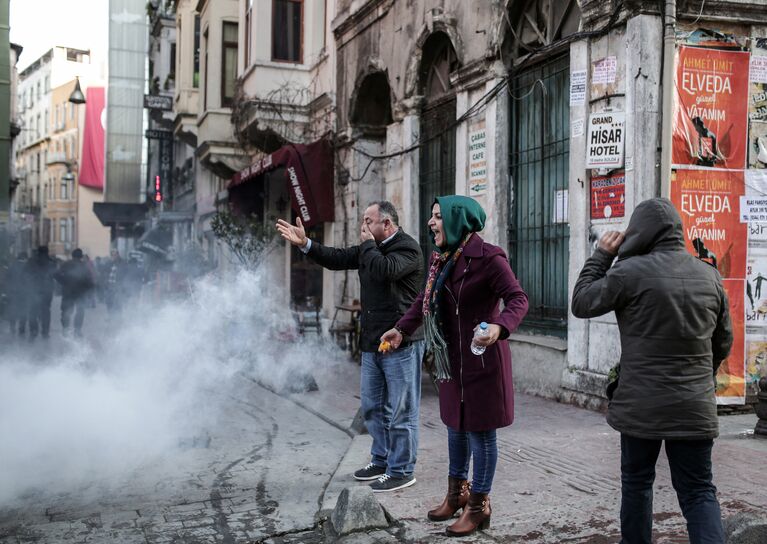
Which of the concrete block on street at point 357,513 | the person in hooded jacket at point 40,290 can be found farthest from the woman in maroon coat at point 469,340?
the person in hooded jacket at point 40,290

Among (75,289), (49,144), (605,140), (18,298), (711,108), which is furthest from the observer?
(49,144)

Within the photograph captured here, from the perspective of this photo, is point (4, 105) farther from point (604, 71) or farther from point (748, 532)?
point (748, 532)

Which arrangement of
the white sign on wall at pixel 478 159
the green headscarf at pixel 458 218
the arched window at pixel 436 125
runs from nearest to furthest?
1. the green headscarf at pixel 458 218
2. the white sign on wall at pixel 478 159
3. the arched window at pixel 436 125

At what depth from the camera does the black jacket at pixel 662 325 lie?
334 cm

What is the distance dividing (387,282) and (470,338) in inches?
49.3

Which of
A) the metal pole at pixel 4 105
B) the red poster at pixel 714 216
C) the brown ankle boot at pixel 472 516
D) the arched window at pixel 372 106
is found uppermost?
the metal pole at pixel 4 105

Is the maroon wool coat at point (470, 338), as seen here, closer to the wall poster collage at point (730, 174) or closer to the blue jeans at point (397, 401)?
the blue jeans at point (397, 401)

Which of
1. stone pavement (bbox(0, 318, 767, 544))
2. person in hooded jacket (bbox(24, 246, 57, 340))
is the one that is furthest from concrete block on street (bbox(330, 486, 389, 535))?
person in hooded jacket (bbox(24, 246, 57, 340))

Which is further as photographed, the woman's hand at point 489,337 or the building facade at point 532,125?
the building facade at point 532,125

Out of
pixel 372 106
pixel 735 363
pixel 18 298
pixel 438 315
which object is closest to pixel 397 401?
pixel 438 315

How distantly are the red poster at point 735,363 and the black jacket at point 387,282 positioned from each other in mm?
3767

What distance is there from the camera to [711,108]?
753cm

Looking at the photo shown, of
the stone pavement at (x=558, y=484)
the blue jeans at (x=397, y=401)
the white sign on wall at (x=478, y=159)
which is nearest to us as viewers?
the stone pavement at (x=558, y=484)

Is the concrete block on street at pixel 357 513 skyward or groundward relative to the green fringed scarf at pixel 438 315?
groundward
